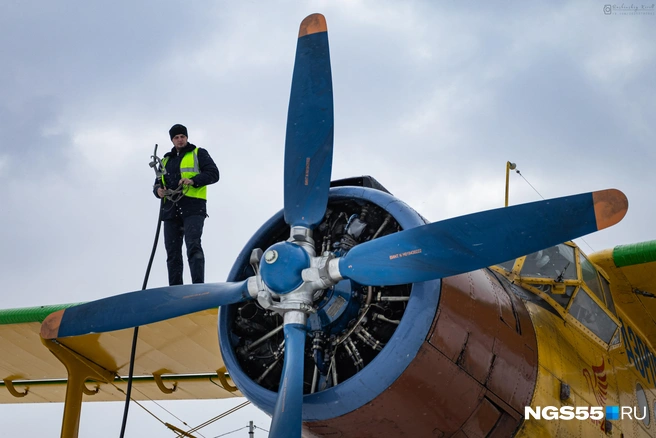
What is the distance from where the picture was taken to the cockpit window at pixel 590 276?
6.86m

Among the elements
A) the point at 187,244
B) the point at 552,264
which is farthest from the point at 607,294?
the point at 187,244

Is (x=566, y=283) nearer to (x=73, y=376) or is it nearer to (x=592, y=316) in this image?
(x=592, y=316)

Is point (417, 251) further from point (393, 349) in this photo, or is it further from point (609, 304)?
point (609, 304)

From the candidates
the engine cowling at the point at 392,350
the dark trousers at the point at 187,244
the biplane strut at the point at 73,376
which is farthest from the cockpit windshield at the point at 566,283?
the biplane strut at the point at 73,376

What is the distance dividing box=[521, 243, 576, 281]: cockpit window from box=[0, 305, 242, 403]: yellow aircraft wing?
10.7ft

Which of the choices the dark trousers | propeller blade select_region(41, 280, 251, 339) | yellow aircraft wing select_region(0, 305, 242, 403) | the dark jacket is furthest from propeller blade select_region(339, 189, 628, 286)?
yellow aircraft wing select_region(0, 305, 242, 403)

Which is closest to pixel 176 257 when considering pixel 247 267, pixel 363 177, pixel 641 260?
pixel 247 267

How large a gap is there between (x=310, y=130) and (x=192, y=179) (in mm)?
2067

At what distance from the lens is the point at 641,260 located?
305 inches

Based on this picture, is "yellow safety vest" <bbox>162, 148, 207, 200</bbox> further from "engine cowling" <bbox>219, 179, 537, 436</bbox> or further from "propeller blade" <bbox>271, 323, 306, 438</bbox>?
"propeller blade" <bbox>271, 323, 306, 438</bbox>

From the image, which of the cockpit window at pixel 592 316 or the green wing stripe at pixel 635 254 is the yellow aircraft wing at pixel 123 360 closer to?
the cockpit window at pixel 592 316

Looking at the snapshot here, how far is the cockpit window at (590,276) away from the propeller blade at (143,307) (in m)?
3.25

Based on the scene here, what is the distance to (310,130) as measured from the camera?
5762 mm

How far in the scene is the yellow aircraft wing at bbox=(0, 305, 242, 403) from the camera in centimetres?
877
